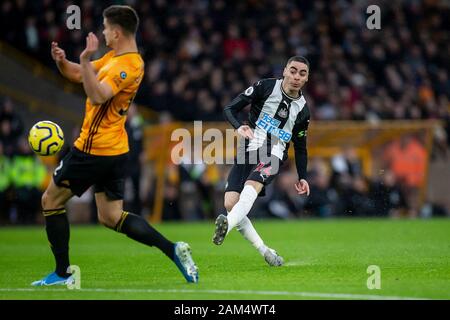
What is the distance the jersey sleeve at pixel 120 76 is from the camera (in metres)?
7.55

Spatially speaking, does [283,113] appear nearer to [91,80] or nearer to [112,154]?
[112,154]

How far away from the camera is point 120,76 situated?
299 inches

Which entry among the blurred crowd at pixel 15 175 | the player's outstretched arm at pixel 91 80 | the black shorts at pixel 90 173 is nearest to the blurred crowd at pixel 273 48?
the blurred crowd at pixel 15 175

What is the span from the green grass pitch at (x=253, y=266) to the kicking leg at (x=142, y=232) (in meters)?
0.19

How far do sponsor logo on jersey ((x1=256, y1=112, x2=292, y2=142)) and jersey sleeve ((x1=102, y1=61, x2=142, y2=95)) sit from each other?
92.1 inches

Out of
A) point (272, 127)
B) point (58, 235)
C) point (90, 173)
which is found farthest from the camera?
point (272, 127)

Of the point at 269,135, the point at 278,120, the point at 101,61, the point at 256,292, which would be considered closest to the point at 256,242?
the point at 269,135

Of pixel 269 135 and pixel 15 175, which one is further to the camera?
pixel 15 175

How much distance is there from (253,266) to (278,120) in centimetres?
155

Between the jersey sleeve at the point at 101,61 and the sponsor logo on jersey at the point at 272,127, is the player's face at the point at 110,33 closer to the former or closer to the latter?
the jersey sleeve at the point at 101,61

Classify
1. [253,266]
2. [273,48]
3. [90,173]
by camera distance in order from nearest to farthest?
[90,173] → [253,266] → [273,48]

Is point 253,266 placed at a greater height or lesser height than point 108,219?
lesser

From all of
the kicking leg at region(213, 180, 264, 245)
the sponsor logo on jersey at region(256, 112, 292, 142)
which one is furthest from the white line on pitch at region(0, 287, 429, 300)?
the sponsor logo on jersey at region(256, 112, 292, 142)
